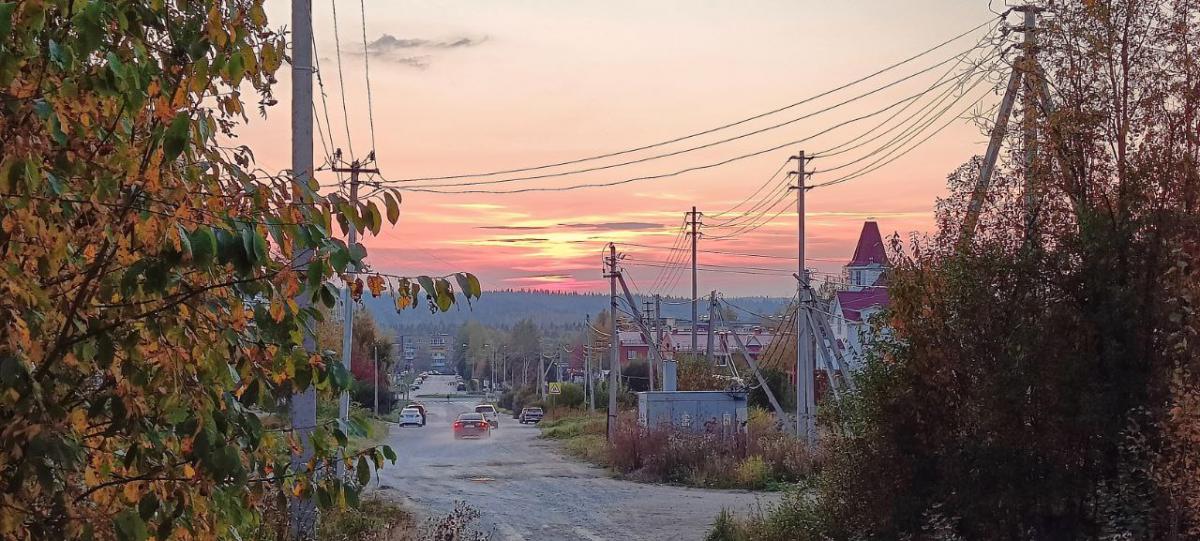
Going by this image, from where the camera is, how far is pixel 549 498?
79.0 feet

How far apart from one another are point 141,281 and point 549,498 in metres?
22.1

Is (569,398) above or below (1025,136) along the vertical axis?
below

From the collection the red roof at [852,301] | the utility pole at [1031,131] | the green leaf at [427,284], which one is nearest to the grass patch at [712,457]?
the utility pole at [1031,131]

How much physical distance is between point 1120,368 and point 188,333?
26.4ft

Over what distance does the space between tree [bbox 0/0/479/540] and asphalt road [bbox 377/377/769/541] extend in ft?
43.4

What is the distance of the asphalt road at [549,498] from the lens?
19.0 meters

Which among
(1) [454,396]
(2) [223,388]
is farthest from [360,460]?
(1) [454,396]

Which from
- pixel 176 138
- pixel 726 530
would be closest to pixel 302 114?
pixel 176 138

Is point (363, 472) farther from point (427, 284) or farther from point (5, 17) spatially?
point (5, 17)

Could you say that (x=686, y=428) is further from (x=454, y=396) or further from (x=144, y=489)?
(x=454, y=396)

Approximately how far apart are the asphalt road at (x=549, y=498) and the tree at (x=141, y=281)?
1323cm

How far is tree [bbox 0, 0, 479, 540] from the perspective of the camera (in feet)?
7.89

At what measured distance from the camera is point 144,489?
2697mm

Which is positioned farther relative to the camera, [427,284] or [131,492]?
[427,284]
